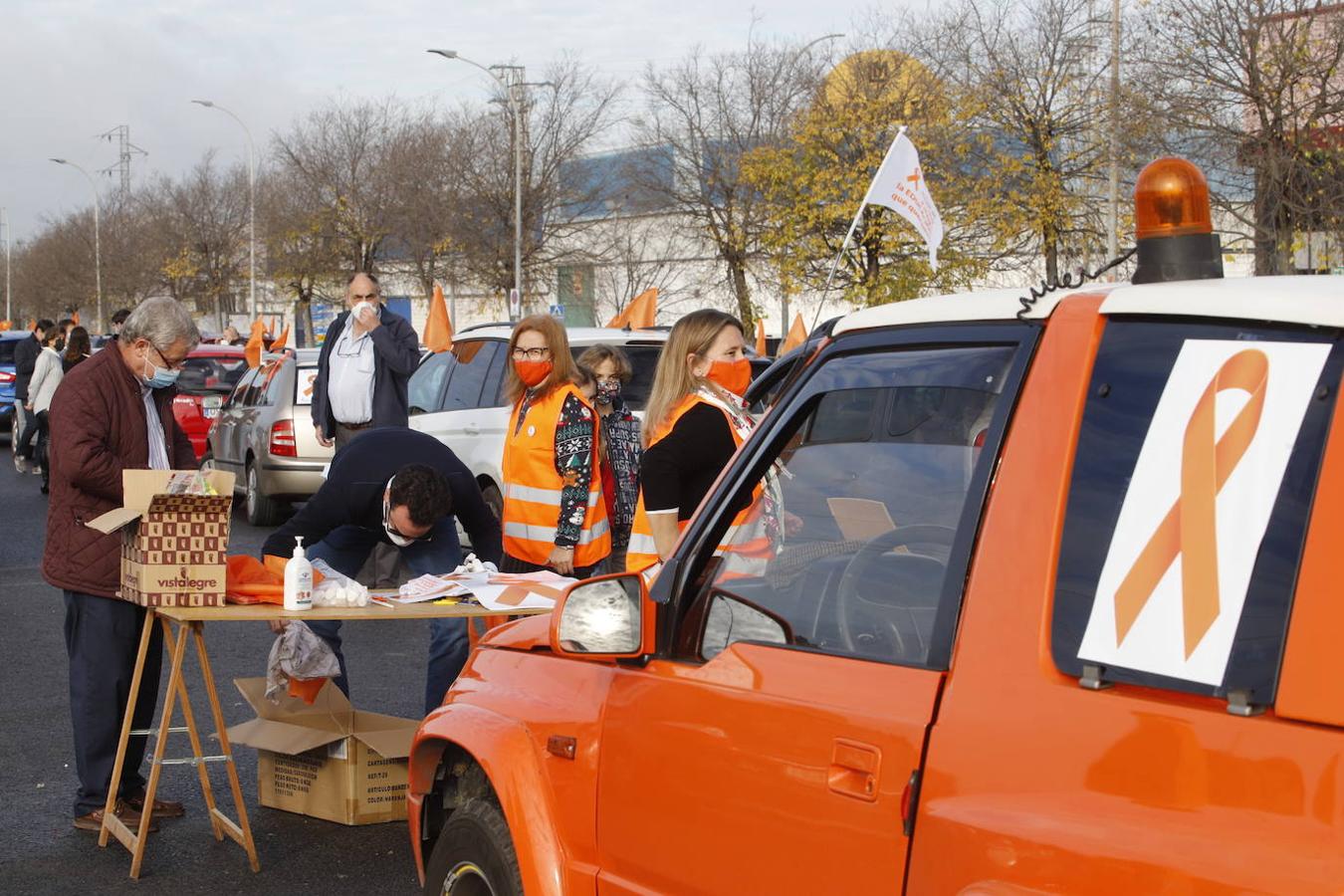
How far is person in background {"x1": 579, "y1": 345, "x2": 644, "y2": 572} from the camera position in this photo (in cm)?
769

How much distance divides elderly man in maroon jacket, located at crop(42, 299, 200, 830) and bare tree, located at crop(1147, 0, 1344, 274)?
60.0 feet

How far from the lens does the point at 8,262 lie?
4227 inches

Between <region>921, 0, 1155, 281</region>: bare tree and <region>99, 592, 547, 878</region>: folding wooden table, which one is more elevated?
<region>921, 0, 1155, 281</region>: bare tree

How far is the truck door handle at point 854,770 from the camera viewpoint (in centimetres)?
240

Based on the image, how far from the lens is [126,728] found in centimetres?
563

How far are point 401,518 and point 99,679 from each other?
1.21 metres

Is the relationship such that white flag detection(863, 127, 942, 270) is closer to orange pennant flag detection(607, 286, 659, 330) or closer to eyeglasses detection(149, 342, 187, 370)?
orange pennant flag detection(607, 286, 659, 330)

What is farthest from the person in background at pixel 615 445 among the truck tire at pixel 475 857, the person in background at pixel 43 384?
the person in background at pixel 43 384

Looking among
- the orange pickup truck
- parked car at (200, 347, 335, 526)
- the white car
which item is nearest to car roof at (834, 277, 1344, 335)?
the orange pickup truck

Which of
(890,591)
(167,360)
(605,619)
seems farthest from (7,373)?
(890,591)

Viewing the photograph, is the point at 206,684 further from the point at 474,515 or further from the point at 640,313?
the point at 640,313

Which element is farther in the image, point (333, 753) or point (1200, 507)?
point (333, 753)

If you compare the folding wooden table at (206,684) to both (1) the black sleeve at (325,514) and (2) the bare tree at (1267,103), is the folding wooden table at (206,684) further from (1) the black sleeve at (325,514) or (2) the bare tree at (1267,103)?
(2) the bare tree at (1267,103)

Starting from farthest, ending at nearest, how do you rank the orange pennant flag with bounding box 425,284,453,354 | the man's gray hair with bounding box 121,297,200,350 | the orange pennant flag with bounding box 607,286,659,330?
the orange pennant flag with bounding box 425,284,453,354 < the orange pennant flag with bounding box 607,286,659,330 < the man's gray hair with bounding box 121,297,200,350
